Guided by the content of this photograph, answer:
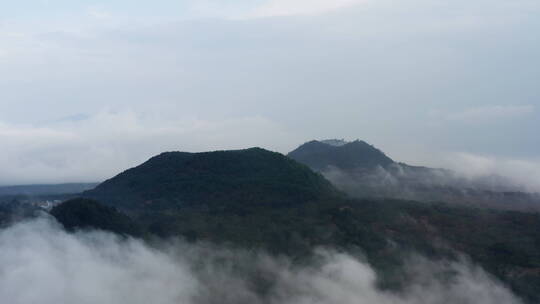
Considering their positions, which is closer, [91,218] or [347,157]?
[91,218]

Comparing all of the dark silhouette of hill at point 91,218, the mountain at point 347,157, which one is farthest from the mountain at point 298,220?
the mountain at point 347,157

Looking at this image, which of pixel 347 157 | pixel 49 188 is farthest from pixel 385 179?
pixel 49 188

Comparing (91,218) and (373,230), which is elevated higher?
(91,218)

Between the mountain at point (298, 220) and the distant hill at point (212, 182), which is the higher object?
the distant hill at point (212, 182)

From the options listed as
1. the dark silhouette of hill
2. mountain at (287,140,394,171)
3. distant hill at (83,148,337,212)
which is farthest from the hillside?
mountain at (287,140,394,171)

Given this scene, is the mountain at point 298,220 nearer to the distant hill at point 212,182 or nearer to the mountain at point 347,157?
the distant hill at point 212,182

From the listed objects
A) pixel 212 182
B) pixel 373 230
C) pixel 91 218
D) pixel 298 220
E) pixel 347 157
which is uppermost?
pixel 347 157

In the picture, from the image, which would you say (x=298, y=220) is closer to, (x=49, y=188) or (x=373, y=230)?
(x=373, y=230)

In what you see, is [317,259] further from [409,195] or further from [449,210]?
[409,195]

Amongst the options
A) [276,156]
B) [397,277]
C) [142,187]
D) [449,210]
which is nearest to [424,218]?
[449,210]
